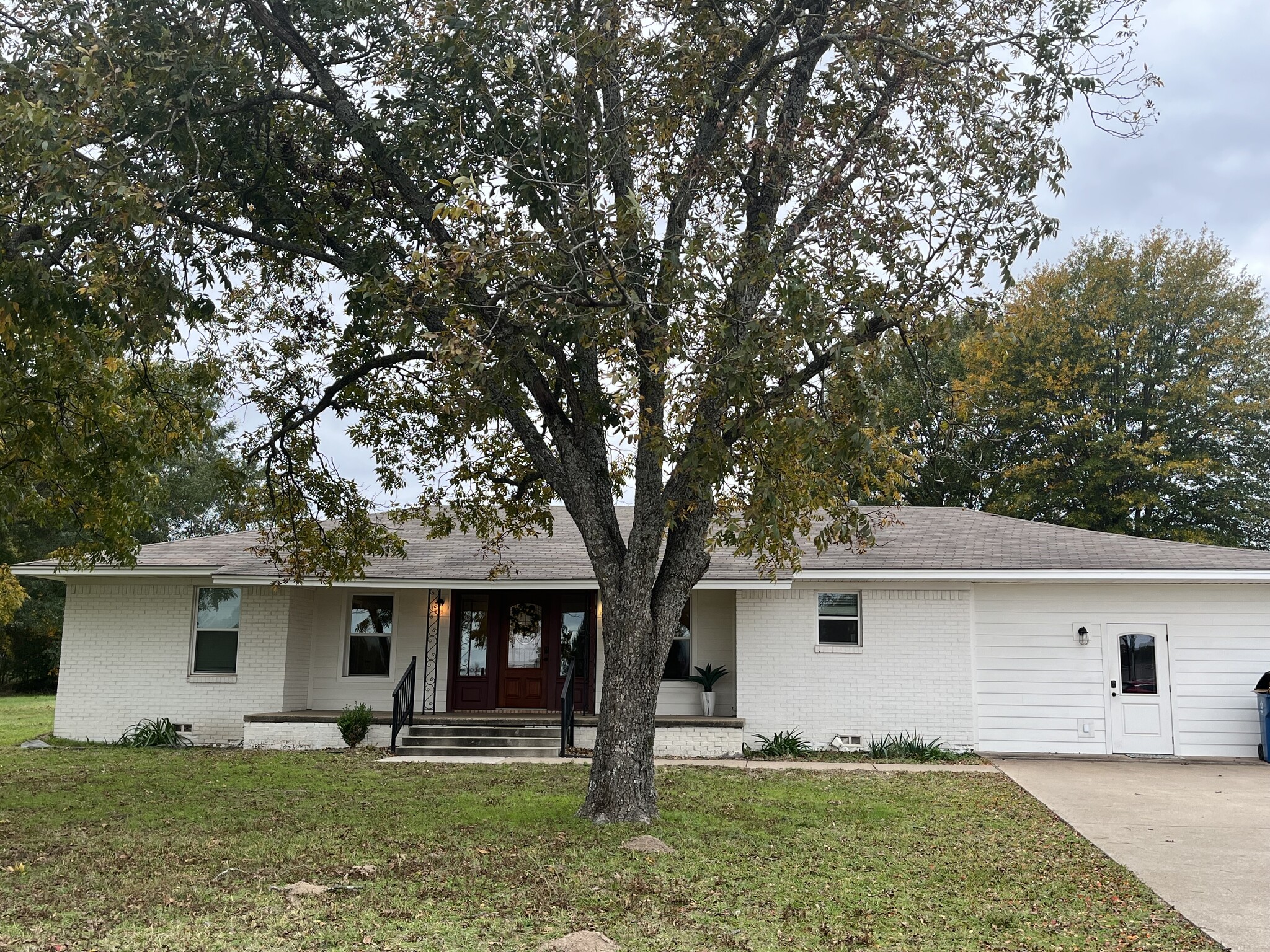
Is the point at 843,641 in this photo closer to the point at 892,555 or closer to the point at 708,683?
the point at 892,555

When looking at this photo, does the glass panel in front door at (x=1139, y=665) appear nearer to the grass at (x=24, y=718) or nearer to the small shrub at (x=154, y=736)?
the small shrub at (x=154, y=736)

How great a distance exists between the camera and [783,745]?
15141 millimetres

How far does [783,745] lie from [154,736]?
9.74 meters

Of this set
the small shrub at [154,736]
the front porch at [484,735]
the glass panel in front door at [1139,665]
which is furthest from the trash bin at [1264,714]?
the small shrub at [154,736]

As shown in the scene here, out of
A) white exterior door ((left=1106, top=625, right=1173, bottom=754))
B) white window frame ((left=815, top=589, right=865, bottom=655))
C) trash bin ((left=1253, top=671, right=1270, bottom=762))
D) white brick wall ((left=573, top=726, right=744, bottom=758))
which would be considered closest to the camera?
trash bin ((left=1253, top=671, right=1270, bottom=762))

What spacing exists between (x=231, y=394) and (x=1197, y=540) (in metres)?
24.8

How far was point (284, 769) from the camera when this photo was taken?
512 inches

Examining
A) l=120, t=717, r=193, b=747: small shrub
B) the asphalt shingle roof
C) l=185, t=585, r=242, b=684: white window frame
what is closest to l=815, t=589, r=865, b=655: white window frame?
the asphalt shingle roof

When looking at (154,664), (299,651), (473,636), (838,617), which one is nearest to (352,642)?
(299,651)

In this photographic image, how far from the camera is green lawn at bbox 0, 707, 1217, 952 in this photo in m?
5.92

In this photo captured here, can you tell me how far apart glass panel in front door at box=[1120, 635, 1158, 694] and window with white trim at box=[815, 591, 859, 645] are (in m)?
4.00

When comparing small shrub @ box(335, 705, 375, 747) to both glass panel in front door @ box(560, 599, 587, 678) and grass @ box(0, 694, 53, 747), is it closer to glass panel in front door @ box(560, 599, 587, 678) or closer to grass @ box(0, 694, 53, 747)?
glass panel in front door @ box(560, 599, 587, 678)

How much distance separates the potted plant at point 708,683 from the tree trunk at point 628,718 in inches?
269

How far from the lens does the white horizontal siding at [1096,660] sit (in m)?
15.1
